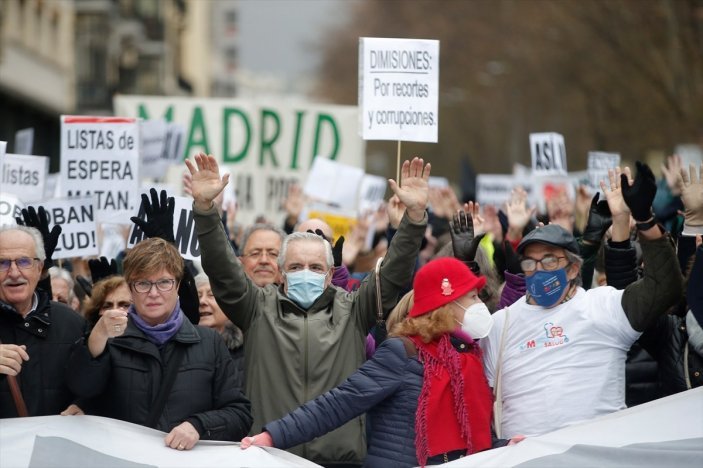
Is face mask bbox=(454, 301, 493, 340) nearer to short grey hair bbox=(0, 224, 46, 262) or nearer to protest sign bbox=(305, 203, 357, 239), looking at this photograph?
short grey hair bbox=(0, 224, 46, 262)

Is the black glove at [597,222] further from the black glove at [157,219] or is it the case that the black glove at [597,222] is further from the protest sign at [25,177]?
the protest sign at [25,177]

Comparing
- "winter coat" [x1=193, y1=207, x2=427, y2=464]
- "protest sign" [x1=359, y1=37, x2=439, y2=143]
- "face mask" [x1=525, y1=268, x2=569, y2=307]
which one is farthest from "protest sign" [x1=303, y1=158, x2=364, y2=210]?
"face mask" [x1=525, y1=268, x2=569, y2=307]

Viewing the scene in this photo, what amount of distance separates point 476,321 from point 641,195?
820 millimetres

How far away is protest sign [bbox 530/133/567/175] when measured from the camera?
545 inches

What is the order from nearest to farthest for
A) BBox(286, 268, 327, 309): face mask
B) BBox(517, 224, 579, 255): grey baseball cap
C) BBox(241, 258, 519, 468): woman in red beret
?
BBox(241, 258, 519, 468): woman in red beret → BBox(517, 224, 579, 255): grey baseball cap → BBox(286, 268, 327, 309): face mask

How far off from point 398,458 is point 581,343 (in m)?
0.88

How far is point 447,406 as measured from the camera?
19.0 feet

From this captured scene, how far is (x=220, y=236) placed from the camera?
629 centimetres

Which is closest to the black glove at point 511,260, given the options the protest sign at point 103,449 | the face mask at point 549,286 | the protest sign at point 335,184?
A: the face mask at point 549,286

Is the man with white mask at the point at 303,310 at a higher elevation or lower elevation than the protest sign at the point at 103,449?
higher

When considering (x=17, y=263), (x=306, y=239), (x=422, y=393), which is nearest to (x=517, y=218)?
(x=306, y=239)

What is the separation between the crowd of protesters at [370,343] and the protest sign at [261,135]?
8.57 m

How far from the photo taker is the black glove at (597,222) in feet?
23.9

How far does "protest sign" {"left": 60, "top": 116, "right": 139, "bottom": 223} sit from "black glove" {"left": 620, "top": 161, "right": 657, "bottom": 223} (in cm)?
460
